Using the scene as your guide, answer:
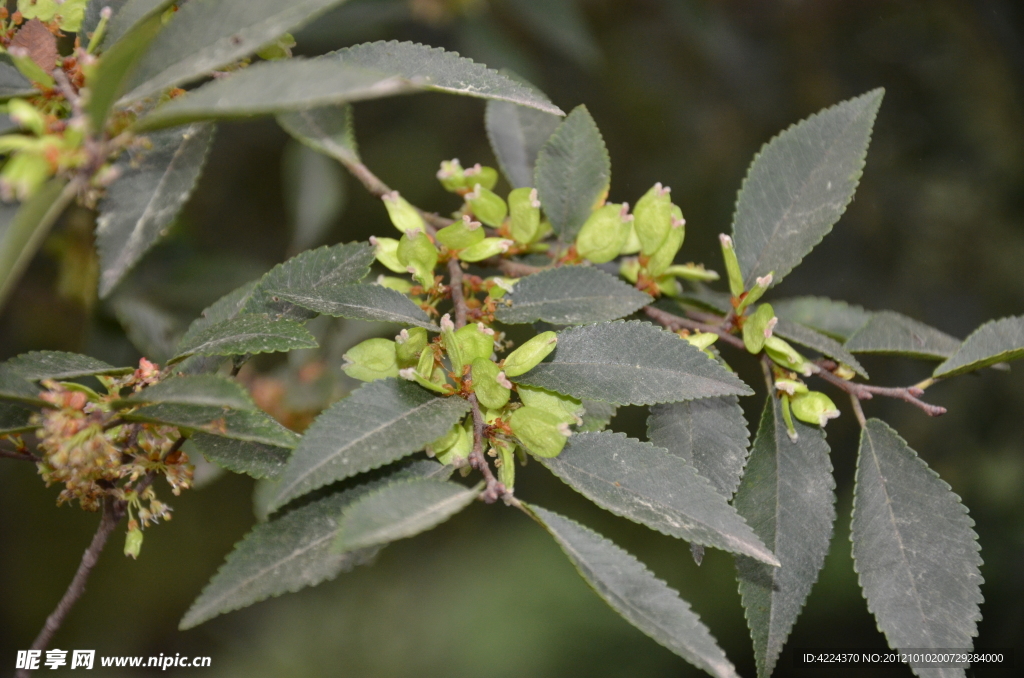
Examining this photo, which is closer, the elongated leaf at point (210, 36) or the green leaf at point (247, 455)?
the elongated leaf at point (210, 36)

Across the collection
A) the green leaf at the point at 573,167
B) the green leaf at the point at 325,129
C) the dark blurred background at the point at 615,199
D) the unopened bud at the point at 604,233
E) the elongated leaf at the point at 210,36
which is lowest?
the dark blurred background at the point at 615,199

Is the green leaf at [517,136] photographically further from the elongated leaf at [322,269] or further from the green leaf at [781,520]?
the green leaf at [781,520]

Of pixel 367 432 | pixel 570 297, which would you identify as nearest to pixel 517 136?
pixel 570 297

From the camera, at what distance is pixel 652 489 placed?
2.54 ft

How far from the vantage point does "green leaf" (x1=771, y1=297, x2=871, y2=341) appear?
1.18m

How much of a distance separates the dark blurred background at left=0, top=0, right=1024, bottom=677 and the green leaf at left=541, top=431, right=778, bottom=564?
0.97 meters

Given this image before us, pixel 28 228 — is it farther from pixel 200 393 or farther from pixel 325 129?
pixel 325 129

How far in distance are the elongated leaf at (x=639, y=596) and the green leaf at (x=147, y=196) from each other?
22.7 inches

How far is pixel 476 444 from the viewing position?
→ 79cm

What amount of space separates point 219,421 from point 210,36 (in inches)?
14.4

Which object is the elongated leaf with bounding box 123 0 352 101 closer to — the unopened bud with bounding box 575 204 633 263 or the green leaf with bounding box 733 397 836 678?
the unopened bud with bounding box 575 204 633 263

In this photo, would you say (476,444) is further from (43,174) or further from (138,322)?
(138,322)

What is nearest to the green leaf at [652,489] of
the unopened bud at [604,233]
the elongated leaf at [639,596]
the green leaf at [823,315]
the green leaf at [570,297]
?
the elongated leaf at [639,596]

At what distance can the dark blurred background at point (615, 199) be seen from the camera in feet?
6.53
